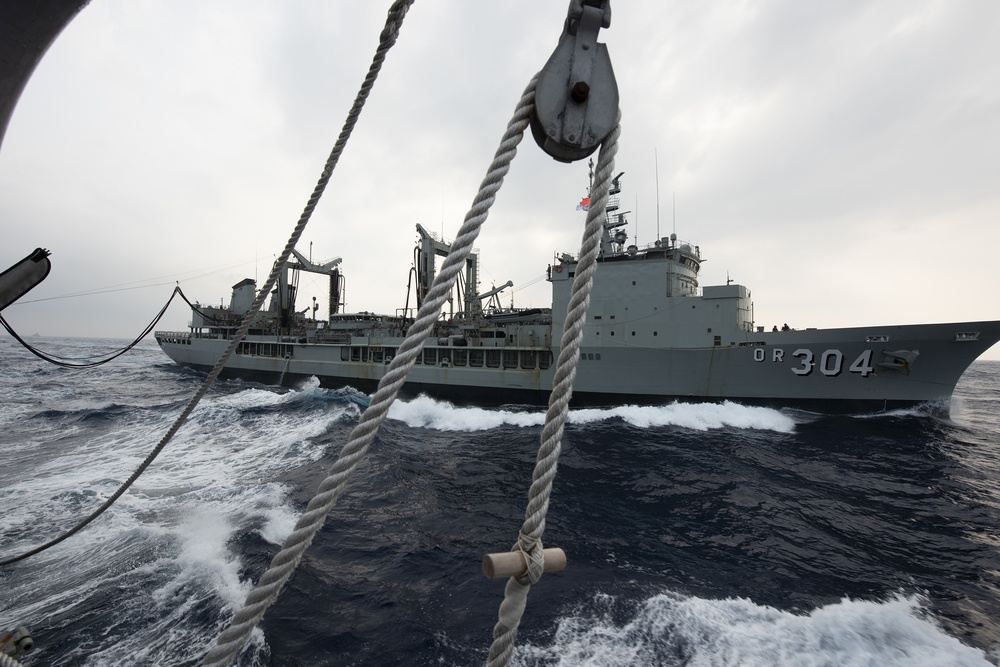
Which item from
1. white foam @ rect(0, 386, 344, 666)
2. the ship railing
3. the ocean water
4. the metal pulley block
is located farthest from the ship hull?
the ship railing

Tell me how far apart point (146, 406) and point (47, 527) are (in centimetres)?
1306

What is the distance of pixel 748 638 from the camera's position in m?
3.90

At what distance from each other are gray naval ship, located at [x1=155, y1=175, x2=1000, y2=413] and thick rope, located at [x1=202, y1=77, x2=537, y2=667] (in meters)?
15.5

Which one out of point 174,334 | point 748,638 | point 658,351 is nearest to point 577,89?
point 748,638

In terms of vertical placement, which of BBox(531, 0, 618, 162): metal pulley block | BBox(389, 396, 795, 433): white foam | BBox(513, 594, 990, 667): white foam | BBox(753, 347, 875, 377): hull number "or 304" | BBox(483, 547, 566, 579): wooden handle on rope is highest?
BBox(531, 0, 618, 162): metal pulley block

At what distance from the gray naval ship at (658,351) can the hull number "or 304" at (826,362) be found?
0.04 m

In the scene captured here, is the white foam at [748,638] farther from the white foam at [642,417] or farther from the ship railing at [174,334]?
the ship railing at [174,334]

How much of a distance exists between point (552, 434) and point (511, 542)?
5.45 metres

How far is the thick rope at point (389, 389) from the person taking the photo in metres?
1.12

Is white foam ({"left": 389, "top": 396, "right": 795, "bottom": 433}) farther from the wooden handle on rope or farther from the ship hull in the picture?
the wooden handle on rope

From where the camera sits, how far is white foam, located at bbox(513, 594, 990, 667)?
12.0 ft

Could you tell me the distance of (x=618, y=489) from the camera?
788 centimetres

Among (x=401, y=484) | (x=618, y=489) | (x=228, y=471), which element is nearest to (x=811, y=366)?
(x=618, y=489)

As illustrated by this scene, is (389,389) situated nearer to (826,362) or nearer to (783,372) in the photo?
(783,372)
